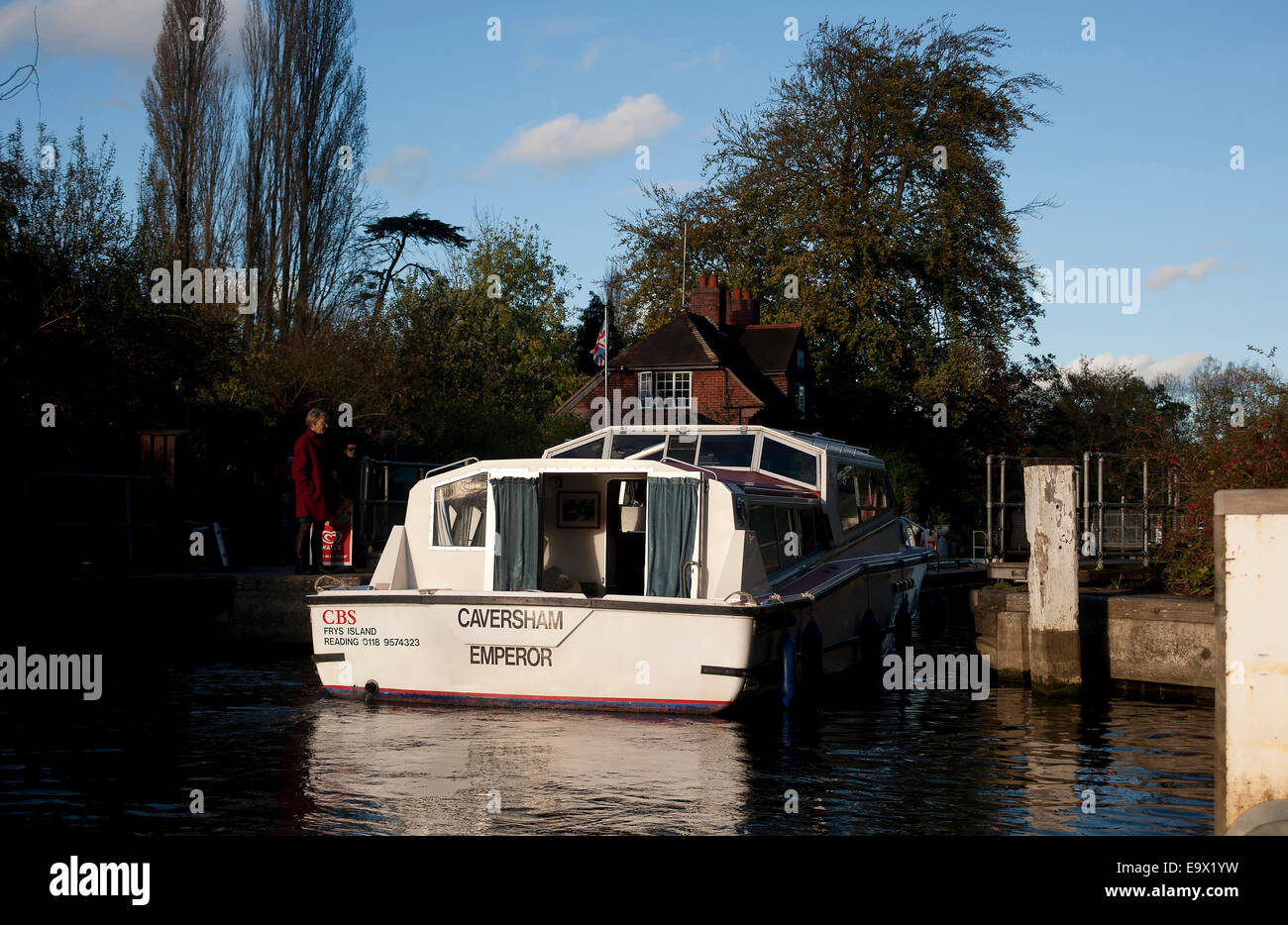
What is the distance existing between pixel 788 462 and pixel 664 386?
30.5 metres

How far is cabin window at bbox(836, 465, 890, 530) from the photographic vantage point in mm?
15719

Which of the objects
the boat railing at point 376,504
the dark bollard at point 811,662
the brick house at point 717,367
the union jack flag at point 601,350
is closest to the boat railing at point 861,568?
the dark bollard at point 811,662

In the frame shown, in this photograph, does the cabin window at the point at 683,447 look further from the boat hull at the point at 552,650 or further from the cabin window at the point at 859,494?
the boat hull at the point at 552,650

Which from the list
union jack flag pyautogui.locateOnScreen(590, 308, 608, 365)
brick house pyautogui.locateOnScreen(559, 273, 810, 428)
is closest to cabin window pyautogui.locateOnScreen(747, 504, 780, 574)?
union jack flag pyautogui.locateOnScreen(590, 308, 608, 365)

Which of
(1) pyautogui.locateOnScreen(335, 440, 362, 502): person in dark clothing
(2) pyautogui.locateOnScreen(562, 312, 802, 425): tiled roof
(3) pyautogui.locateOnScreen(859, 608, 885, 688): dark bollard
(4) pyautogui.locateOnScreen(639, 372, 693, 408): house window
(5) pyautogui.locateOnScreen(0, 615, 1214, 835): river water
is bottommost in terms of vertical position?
(5) pyautogui.locateOnScreen(0, 615, 1214, 835): river water

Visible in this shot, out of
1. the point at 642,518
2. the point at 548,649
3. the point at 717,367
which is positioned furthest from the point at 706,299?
the point at 548,649

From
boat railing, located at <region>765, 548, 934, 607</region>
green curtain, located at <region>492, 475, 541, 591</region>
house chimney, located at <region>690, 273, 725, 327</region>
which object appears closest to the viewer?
green curtain, located at <region>492, 475, 541, 591</region>

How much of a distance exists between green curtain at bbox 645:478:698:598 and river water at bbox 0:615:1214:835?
45.8 inches

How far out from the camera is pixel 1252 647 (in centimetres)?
504

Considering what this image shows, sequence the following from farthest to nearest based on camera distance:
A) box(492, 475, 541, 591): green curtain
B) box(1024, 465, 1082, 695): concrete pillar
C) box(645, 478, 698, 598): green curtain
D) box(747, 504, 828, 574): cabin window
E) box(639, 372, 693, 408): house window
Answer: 1. box(639, 372, 693, 408): house window
2. box(747, 504, 828, 574): cabin window
3. box(1024, 465, 1082, 695): concrete pillar
4. box(492, 475, 541, 591): green curtain
5. box(645, 478, 698, 598): green curtain

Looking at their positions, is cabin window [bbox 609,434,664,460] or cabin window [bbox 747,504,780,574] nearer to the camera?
cabin window [bbox 747,504,780,574]

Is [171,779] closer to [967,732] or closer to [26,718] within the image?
[26,718]

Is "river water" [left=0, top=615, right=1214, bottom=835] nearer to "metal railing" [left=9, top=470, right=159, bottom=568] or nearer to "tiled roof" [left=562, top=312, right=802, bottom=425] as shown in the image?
"metal railing" [left=9, top=470, right=159, bottom=568]

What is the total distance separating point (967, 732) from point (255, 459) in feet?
50.1
